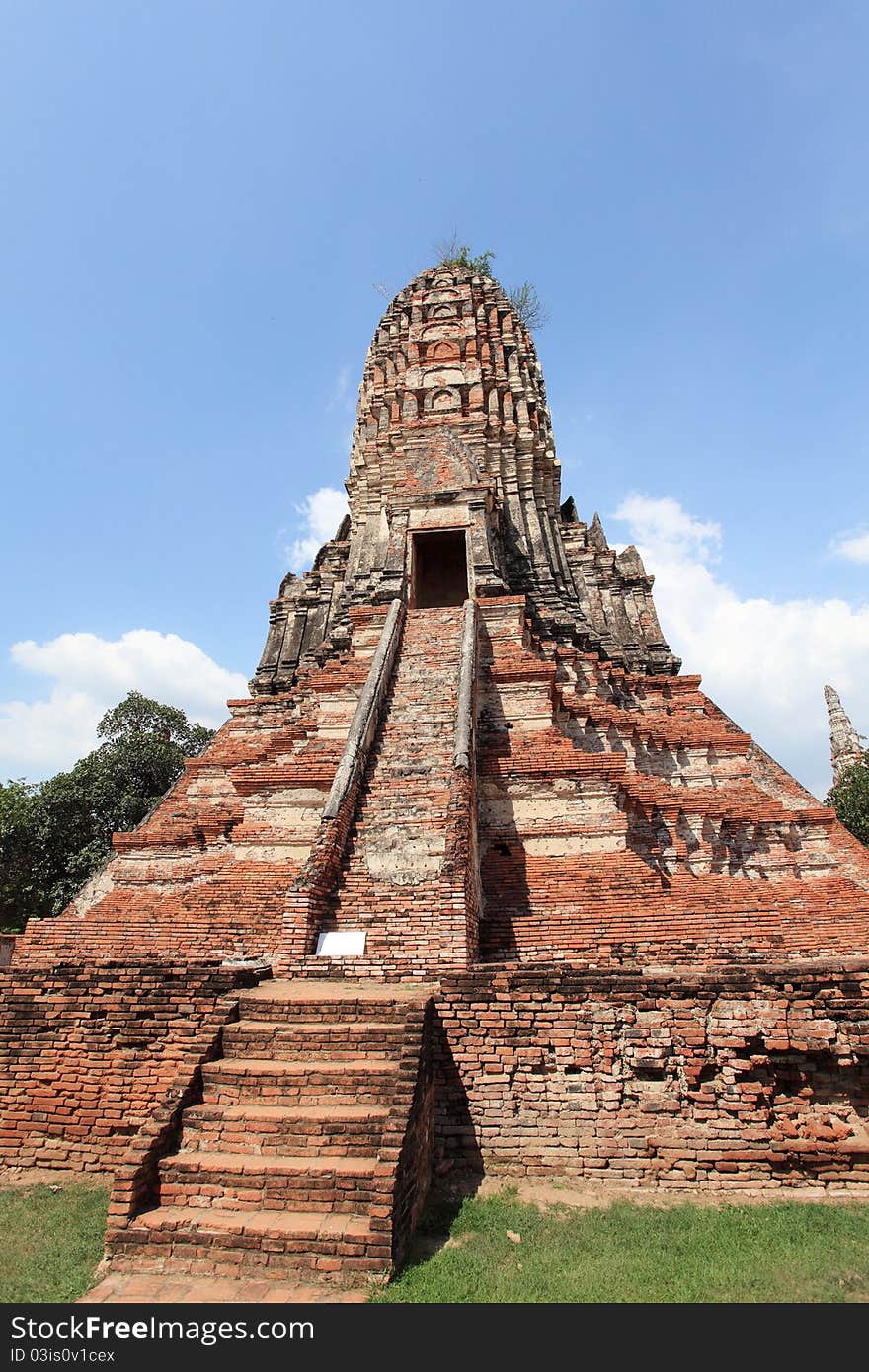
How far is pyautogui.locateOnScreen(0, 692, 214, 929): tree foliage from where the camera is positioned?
82.3 ft

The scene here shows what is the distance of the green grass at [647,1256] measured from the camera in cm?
414

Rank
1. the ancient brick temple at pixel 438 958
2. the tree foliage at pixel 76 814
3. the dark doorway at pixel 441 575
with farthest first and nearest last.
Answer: the tree foliage at pixel 76 814 → the dark doorway at pixel 441 575 → the ancient brick temple at pixel 438 958

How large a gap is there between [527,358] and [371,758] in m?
21.8

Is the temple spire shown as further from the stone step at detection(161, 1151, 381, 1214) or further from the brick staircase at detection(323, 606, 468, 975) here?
the stone step at detection(161, 1151, 381, 1214)

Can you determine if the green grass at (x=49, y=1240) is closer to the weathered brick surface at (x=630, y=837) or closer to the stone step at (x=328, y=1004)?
the stone step at (x=328, y=1004)

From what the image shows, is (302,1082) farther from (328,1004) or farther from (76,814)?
(76,814)

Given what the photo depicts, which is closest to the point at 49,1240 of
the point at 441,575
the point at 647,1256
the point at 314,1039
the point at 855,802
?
the point at 314,1039

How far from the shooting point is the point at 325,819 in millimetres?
9211

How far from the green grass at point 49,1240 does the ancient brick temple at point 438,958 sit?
13.5 inches

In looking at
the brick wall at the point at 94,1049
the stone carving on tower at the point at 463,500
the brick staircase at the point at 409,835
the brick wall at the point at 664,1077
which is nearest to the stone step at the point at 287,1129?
the brick wall at the point at 94,1049

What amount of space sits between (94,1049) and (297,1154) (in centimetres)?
273

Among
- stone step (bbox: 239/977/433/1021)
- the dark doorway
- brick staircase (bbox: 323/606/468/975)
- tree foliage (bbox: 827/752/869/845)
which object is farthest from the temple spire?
stone step (bbox: 239/977/433/1021)

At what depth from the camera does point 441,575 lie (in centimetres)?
2155
